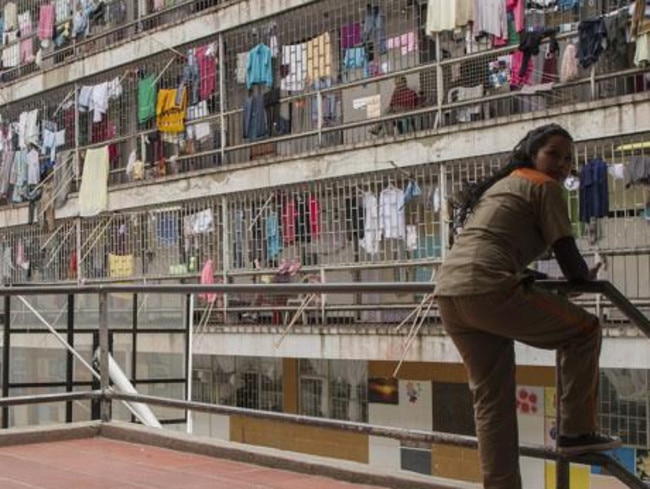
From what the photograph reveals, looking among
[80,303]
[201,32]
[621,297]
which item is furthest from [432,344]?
[621,297]

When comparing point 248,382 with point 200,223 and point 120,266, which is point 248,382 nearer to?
point 120,266

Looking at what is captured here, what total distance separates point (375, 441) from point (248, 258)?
3845 mm

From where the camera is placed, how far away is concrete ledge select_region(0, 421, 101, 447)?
586cm

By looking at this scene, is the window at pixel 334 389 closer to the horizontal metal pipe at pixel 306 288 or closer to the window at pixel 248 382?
the window at pixel 248 382

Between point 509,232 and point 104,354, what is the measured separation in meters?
3.34

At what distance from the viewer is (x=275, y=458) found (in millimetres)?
5027

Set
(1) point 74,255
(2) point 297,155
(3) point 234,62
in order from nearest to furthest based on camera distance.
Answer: (2) point 297,155 → (3) point 234,62 → (1) point 74,255

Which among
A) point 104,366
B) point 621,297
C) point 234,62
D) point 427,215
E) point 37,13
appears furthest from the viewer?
point 37,13

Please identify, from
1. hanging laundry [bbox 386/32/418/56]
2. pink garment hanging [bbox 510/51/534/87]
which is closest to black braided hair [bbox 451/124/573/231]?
pink garment hanging [bbox 510/51/534/87]

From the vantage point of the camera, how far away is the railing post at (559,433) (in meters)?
3.65

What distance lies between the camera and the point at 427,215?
15.5 metres

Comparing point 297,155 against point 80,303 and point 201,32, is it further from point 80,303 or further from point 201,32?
point 80,303

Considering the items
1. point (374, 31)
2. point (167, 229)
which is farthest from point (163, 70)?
point (374, 31)

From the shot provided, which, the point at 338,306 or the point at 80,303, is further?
the point at 338,306
